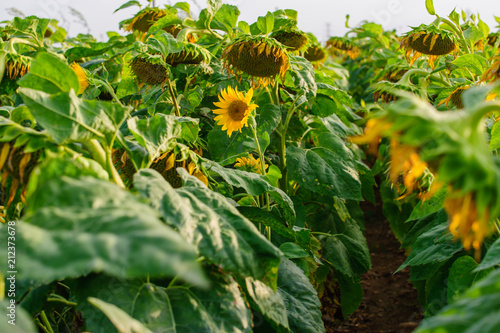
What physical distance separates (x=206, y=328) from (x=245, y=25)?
1342 mm

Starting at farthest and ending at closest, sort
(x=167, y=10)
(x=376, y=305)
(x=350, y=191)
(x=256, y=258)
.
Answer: (x=376, y=305) < (x=167, y=10) < (x=350, y=191) < (x=256, y=258)

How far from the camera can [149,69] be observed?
133 centimetres

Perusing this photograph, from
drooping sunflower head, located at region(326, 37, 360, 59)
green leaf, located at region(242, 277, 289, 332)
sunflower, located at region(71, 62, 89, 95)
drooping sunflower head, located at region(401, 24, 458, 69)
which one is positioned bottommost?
green leaf, located at region(242, 277, 289, 332)

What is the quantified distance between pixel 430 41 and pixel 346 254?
0.92 m

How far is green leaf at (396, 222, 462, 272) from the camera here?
1.10 meters

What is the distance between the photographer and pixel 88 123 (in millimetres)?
656

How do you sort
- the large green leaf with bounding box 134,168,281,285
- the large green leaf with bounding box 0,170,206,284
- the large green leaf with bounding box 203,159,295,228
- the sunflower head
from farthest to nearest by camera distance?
the sunflower head, the large green leaf with bounding box 203,159,295,228, the large green leaf with bounding box 134,168,281,285, the large green leaf with bounding box 0,170,206,284

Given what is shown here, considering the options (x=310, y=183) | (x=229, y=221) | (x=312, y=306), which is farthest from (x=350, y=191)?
(x=229, y=221)

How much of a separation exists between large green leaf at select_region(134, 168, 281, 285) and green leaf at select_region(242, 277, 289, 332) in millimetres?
93

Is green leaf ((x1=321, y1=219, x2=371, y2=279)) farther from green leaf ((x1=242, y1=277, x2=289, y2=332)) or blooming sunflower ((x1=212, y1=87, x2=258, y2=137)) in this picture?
green leaf ((x1=242, y1=277, x2=289, y2=332))

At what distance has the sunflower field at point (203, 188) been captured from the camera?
366 millimetres

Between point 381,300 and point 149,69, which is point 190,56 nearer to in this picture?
point 149,69

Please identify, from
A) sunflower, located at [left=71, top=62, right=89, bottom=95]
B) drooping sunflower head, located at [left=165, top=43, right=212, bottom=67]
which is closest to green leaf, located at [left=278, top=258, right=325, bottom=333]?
drooping sunflower head, located at [left=165, top=43, right=212, bottom=67]

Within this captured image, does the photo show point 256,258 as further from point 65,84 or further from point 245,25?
point 245,25
